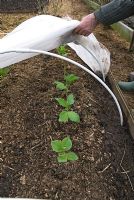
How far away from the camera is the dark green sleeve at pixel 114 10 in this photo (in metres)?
2.31

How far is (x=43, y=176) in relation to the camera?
5.76 ft

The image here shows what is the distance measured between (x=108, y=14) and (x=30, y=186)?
128 centimetres

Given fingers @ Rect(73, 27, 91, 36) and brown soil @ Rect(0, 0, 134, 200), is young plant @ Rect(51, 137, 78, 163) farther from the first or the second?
fingers @ Rect(73, 27, 91, 36)

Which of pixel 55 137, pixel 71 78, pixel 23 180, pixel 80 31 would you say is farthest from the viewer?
pixel 71 78

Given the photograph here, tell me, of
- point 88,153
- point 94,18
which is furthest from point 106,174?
point 94,18

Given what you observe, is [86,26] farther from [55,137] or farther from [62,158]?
[62,158]

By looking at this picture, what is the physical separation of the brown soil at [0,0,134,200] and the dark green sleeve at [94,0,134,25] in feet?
1.65

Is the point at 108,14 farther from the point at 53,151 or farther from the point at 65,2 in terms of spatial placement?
the point at 65,2

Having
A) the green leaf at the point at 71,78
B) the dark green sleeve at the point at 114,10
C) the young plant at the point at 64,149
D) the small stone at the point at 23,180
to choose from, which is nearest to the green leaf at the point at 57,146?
the young plant at the point at 64,149

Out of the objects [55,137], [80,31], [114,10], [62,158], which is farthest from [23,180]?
[114,10]

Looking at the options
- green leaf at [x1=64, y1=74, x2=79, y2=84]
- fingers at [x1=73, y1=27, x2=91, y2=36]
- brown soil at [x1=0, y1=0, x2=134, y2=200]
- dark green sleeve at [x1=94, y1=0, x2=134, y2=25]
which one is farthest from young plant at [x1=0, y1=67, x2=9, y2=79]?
dark green sleeve at [x1=94, y1=0, x2=134, y2=25]

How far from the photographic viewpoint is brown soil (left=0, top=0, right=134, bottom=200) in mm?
1719

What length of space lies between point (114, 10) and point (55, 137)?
3.16 ft

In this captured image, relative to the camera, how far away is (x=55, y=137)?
1.99 metres
